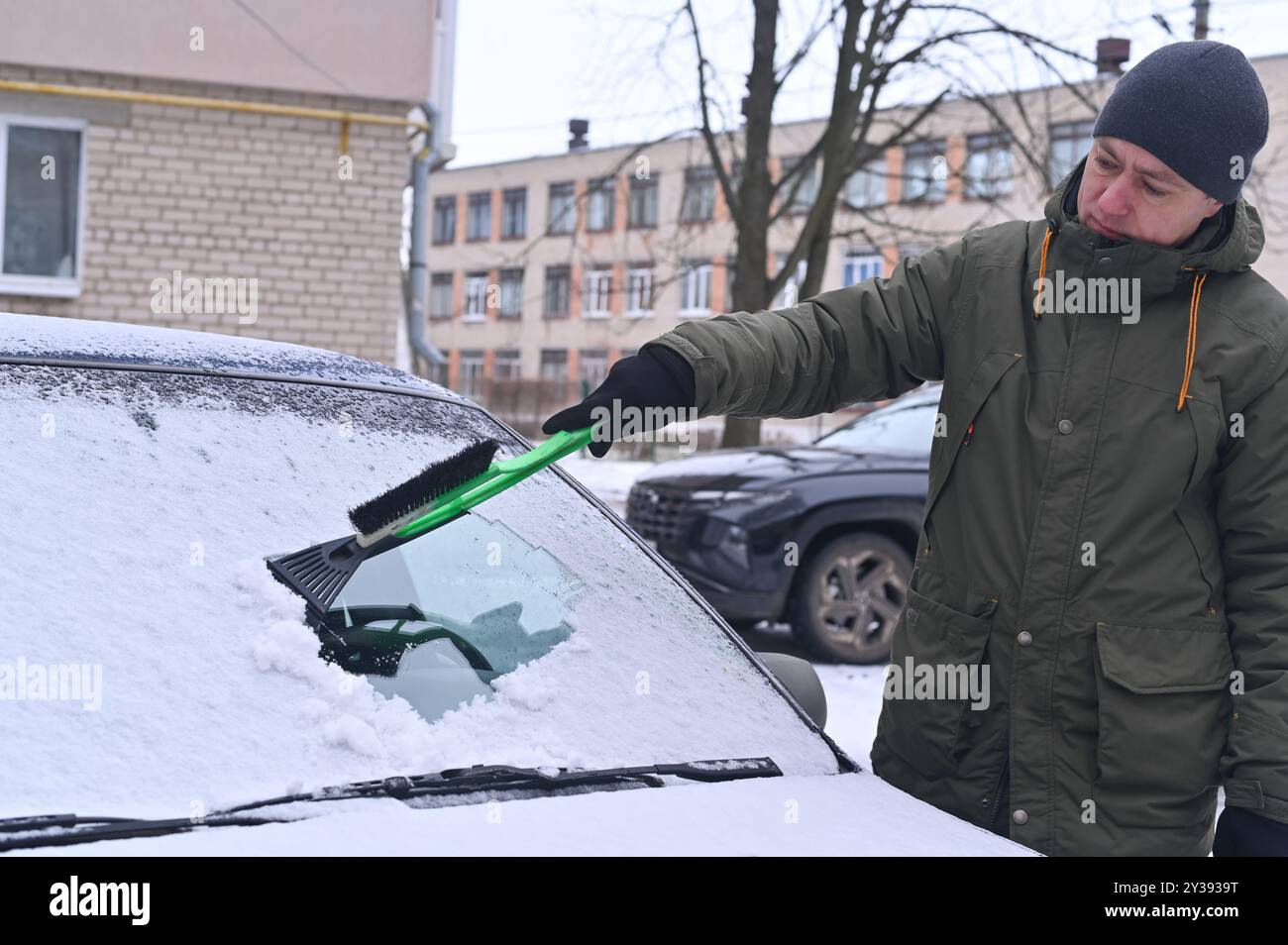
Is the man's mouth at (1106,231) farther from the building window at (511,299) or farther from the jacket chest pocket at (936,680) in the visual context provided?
the building window at (511,299)

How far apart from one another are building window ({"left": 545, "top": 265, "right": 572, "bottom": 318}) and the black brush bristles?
41.7m

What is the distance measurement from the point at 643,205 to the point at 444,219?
29.1ft

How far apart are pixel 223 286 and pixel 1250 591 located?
29.8ft

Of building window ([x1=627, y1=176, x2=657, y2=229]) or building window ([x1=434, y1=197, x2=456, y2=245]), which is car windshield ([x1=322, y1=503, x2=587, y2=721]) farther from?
building window ([x1=434, y1=197, x2=456, y2=245])

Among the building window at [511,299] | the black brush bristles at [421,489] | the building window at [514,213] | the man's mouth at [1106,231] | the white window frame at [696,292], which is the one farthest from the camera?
the building window at [511,299]

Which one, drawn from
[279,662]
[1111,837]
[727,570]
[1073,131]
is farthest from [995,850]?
[1073,131]

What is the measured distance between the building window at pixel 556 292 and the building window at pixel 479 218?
10.5 feet

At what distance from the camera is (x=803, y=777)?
1.73m

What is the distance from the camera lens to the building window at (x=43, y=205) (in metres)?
9.89

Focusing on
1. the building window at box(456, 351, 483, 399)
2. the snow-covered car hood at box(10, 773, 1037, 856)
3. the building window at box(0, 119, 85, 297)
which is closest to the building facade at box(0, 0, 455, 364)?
the building window at box(0, 119, 85, 297)

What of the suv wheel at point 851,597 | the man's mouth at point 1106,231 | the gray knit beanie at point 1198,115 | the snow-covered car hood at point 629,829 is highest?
the gray knit beanie at point 1198,115

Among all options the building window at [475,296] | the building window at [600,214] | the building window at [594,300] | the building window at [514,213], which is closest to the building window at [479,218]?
the building window at [514,213]

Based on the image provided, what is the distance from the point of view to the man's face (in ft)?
6.06

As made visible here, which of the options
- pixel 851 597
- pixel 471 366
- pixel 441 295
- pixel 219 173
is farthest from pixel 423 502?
pixel 441 295
